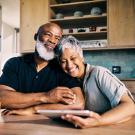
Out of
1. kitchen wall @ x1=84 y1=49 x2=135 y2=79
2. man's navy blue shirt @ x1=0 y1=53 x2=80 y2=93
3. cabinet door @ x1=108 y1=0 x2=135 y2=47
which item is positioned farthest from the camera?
kitchen wall @ x1=84 y1=49 x2=135 y2=79

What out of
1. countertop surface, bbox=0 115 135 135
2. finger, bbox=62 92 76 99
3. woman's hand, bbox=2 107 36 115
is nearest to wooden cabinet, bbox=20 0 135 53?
finger, bbox=62 92 76 99

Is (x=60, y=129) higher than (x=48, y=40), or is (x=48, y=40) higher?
(x=48, y=40)

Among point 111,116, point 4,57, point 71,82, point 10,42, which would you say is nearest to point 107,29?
point 71,82

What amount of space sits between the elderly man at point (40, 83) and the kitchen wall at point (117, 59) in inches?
73.0

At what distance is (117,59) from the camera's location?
3.76 metres

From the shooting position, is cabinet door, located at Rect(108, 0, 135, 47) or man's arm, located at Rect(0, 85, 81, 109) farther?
cabinet door, located at Rect(108, 0, 135, 47)

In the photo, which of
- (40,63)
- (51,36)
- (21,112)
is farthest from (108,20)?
(21,112)

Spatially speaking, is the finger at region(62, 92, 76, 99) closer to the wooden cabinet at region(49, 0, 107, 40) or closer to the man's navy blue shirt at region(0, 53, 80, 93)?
the man's navy blue shirt at region(0, 53, 80, 93)

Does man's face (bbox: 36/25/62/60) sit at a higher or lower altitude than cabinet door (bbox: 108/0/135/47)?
lower

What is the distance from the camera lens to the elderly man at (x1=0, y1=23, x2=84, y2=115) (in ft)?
5.04

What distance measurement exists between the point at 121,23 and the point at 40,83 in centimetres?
210

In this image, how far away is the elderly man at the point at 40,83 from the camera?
5.04 ft

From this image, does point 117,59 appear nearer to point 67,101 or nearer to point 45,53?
point 45,53

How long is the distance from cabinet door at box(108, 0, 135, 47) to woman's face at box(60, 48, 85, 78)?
1.99 meters
